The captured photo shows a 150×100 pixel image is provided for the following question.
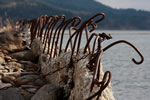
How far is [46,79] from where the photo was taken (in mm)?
3404

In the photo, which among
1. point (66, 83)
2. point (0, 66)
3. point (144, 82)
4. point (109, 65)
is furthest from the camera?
point (109, 65)

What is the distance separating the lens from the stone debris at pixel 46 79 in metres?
2.05

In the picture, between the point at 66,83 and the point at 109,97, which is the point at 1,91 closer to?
the point at 66,83

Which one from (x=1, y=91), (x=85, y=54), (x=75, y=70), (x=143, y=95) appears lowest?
(x=143, y=95)

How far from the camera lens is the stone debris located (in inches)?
80.9

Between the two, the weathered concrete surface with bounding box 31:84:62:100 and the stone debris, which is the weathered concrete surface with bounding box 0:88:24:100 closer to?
the stone debris

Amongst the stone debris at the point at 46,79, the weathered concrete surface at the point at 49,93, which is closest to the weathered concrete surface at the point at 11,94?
the stone debris at the point at 46,79

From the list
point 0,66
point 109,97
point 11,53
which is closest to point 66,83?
point 109,97

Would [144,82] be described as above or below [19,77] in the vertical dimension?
below

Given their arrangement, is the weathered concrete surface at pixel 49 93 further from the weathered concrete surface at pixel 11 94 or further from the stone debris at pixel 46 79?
the weathered concrete surface at pixel 11 94

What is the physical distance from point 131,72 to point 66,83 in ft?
10.3

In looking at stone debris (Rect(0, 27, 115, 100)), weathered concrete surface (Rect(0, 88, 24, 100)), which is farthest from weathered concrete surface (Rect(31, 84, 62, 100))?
weathered concrete surface (Rect(0, 88, 24, 100))

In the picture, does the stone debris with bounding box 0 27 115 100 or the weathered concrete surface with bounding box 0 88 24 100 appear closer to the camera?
the stone debris with bounding box 0 27 115 100

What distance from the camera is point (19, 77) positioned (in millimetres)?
3256
